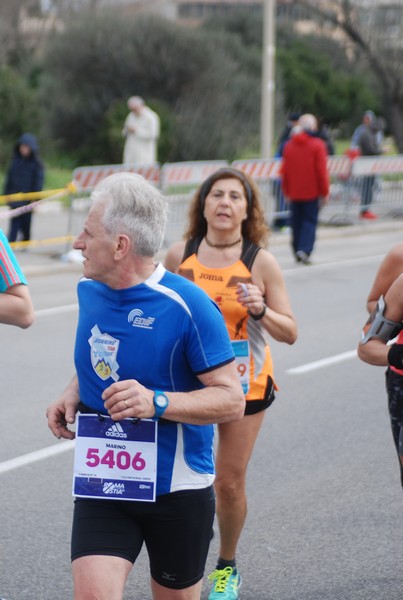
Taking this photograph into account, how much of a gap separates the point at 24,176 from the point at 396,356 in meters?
12.9

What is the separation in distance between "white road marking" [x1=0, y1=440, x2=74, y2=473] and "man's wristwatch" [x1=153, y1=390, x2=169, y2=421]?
348cm

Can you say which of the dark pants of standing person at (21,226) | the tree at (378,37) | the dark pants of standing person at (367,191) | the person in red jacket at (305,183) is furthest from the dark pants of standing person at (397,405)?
the tree at (378,37)

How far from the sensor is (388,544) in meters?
5.62

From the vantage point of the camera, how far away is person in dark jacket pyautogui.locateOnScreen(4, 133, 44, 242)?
642 inches

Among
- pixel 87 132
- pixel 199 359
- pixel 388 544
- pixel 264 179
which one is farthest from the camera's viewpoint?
pixel 87 132

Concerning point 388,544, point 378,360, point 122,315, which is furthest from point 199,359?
point 388,544

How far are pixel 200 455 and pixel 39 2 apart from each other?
40239 mm

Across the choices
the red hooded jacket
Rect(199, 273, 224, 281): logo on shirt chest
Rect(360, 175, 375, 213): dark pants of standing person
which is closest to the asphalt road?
Rect(199, 273, 224, 281): logo on shirt chest

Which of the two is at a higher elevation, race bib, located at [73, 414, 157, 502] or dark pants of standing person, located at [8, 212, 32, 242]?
race bib, located at [73, 414, 157, 502]

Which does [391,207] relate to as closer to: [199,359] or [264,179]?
[264,179]

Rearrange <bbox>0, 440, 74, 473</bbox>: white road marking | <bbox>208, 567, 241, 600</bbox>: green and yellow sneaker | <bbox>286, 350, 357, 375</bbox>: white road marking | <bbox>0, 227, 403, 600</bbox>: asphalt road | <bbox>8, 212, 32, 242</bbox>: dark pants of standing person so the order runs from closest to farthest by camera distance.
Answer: <bbox>208, 567, 241, 600</bbox>: green and yellow sneaker, <bbox>0, 227, 403, 600</bbox>: asphalt road, <bbox>0, 440, 74, 473</bbox>: white road marking, <bbox>286, 350, 357, 375</bbox>: white road marking, <bbox>8, 212, 32, 242</bbox>: dark pants of standing person

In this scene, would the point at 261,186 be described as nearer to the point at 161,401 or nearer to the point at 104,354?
the point at 104,354

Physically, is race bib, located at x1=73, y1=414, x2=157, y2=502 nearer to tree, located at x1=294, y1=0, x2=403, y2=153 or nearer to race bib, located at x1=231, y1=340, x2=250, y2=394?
race bib, located at x1=231, y1=340, x2=250, y2=394

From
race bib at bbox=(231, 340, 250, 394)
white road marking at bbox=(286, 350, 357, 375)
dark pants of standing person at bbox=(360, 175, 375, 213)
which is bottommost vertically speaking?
dark pants of standing person at bbox=(360, 175, 375, 213)
